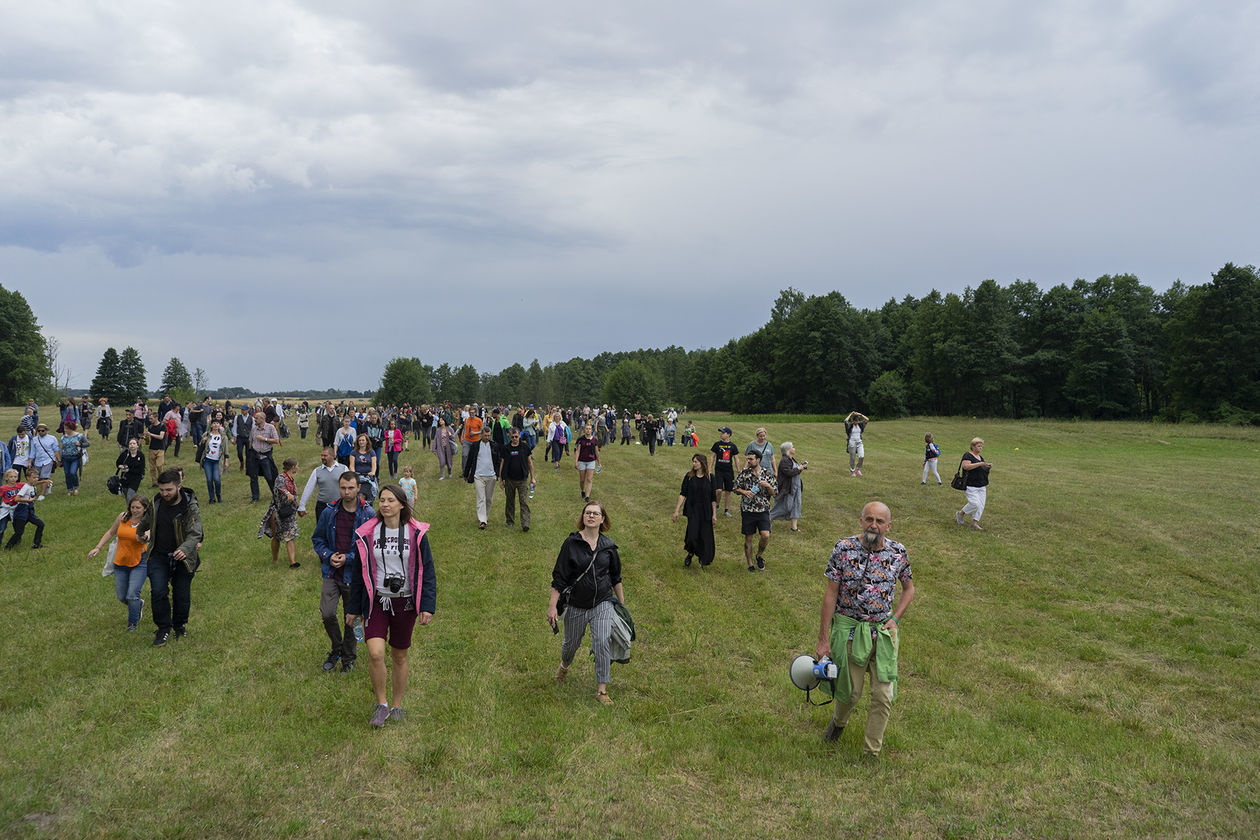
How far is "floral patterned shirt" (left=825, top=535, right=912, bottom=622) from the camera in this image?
5.52 m

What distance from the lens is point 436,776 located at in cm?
532

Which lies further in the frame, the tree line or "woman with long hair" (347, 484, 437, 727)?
the tree line

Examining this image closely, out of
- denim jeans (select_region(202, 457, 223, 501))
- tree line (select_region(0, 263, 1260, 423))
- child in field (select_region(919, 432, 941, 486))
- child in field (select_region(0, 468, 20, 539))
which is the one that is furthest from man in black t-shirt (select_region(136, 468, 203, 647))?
tree line (select_region(0, 263, 1260, 423))

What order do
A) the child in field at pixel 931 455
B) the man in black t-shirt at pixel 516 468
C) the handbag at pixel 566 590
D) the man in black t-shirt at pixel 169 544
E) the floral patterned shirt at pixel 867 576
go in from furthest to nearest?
the child in field at pixel 931 455 < the man in black t-shirt at pixel 516 468 < the man in black t-shirt at pixel 169 544 < the handbag at pixel 566 590 < the floral patterned shirt at pixel 867 576

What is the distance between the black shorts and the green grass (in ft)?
2.60

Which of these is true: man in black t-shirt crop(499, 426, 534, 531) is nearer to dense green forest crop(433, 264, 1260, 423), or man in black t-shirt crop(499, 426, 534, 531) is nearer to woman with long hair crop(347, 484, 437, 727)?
woman with long hair crop(347, 484, 437, 727)

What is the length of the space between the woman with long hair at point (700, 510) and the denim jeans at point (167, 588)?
6738mm

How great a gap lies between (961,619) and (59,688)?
1078 centimetres

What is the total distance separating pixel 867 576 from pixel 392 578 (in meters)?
3.87

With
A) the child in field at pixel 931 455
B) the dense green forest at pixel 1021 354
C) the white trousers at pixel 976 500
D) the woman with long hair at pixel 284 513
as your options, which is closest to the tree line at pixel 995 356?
the dense green forest at pixel 1021 354

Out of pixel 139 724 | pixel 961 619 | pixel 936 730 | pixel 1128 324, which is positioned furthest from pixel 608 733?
pixel 1128 324

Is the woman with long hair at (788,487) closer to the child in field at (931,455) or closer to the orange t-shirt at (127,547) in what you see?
the child in field at (931,455)

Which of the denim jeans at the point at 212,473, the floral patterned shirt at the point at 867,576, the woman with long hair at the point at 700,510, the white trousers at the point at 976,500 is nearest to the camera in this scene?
the floral patterned shirt at the point at 867,576

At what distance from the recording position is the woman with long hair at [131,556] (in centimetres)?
782
